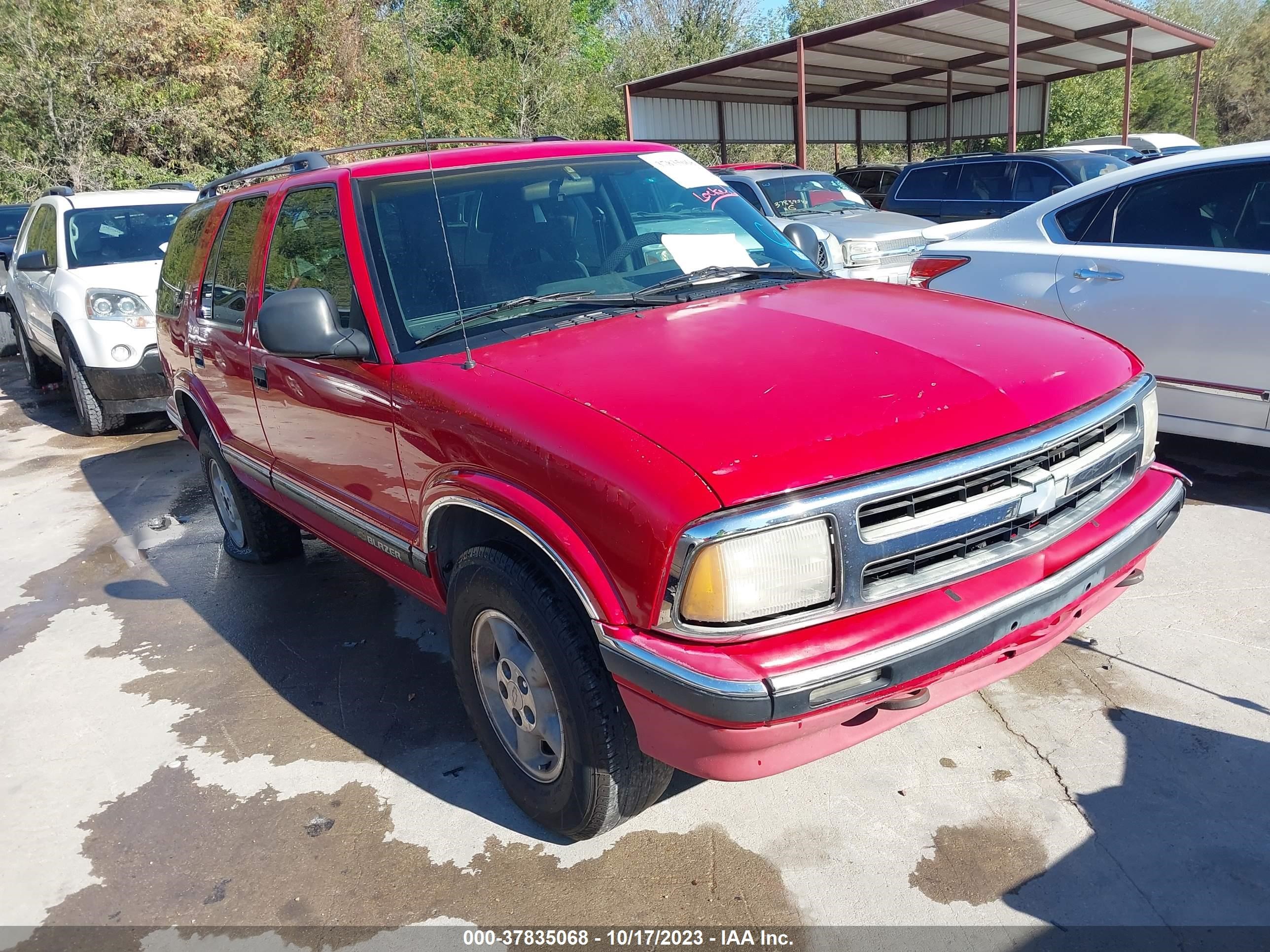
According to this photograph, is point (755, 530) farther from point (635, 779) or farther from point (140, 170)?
point (140, 170)

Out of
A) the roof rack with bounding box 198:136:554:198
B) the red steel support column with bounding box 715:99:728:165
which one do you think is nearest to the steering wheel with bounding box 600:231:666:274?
the roof rack with bounding box 198:136:554:198

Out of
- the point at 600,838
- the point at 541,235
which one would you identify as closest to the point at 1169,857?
the point at 600,838

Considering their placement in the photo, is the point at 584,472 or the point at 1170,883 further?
the point at 1170,883

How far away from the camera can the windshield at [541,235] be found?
3098 millimetres

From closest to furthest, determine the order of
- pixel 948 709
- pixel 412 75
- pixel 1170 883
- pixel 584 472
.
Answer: pixel 584 472, pixel 1170 883, pixel 412 75, pixel 948 709

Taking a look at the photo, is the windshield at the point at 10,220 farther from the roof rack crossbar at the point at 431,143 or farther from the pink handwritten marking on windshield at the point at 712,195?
the pink handwritten marking on windshield at the point at 712,195

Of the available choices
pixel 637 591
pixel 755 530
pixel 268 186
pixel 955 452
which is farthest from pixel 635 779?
pixel 268 186

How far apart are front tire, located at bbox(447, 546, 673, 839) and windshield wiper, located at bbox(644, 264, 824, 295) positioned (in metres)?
1.13

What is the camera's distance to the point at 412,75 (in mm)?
2670

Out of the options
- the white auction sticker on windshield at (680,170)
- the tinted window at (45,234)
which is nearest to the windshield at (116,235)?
the tinted window at (45,234)

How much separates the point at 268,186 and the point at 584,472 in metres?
2.54

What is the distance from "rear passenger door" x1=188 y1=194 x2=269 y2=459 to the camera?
404 cm

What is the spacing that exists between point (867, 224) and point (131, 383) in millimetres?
7558

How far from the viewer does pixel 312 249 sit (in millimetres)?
3465
